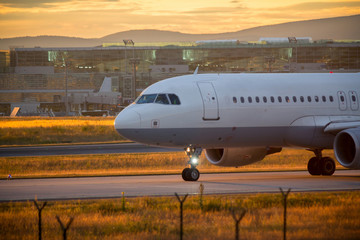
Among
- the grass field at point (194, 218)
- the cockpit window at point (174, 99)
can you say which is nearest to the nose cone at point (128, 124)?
the cockpit window at point (174, 99)

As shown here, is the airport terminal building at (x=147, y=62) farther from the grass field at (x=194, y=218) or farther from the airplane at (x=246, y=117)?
the grass field at (x=194, y=218)

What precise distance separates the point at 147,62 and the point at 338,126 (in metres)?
167

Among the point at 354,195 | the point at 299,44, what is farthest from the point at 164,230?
the point at 299,44

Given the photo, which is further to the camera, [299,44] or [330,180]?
[299,44]

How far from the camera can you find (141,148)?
50.8 metres

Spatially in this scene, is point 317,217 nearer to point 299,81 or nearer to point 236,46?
point 299,81

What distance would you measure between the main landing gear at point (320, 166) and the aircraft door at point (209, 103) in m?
6.14

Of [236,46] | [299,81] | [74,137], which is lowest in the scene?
[74,137]

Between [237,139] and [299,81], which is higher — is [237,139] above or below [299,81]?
below

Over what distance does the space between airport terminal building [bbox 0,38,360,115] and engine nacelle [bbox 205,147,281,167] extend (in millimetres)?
154059

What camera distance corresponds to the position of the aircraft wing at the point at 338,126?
29516mm

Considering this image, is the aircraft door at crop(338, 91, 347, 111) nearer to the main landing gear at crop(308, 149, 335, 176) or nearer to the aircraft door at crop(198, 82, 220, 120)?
the main landing gear at crop(308, 149, 335, 176)

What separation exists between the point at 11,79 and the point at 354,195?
183434mm

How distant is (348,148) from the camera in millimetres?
29625
